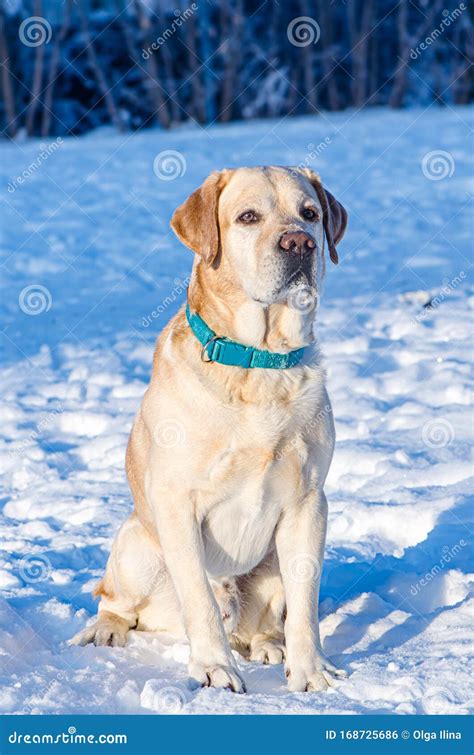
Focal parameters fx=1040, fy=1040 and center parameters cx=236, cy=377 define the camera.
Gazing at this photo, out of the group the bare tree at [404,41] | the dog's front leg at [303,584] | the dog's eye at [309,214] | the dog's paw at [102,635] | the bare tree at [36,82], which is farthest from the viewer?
the bare tree at [404,41]

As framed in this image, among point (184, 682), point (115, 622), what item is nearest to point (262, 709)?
point (184, 682)

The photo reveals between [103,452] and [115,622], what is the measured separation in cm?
222

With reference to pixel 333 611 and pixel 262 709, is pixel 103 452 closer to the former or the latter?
pixel 333 611

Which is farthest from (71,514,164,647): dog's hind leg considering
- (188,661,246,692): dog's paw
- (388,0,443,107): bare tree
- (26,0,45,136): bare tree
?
(388,0,443,107): bare tree

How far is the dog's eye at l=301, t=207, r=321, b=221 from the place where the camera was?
3639 mm

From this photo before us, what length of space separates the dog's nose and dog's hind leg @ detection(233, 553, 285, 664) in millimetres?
1118

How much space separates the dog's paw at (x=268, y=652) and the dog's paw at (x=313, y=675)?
0.26 meters

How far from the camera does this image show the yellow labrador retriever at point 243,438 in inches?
133

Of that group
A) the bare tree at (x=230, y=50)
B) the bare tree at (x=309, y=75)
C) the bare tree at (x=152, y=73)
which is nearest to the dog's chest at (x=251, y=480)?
the bare tree at (x=152, y=73)

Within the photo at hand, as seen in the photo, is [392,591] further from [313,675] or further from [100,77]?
[100,77]

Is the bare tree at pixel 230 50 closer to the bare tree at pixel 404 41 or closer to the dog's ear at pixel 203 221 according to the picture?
the bare tree at pixel 404 41

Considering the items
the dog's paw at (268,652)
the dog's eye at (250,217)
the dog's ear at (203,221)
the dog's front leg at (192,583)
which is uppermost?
the dog's eye at (250,217)

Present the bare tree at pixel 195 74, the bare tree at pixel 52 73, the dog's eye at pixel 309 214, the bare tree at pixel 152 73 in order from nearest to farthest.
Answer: the dog's eye at pixel 309 214 → the bare tree at pixel 52 73 → the bare tree at pixel 152 73 → the bare tree at pixel 195 74

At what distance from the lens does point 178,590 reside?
341cm
